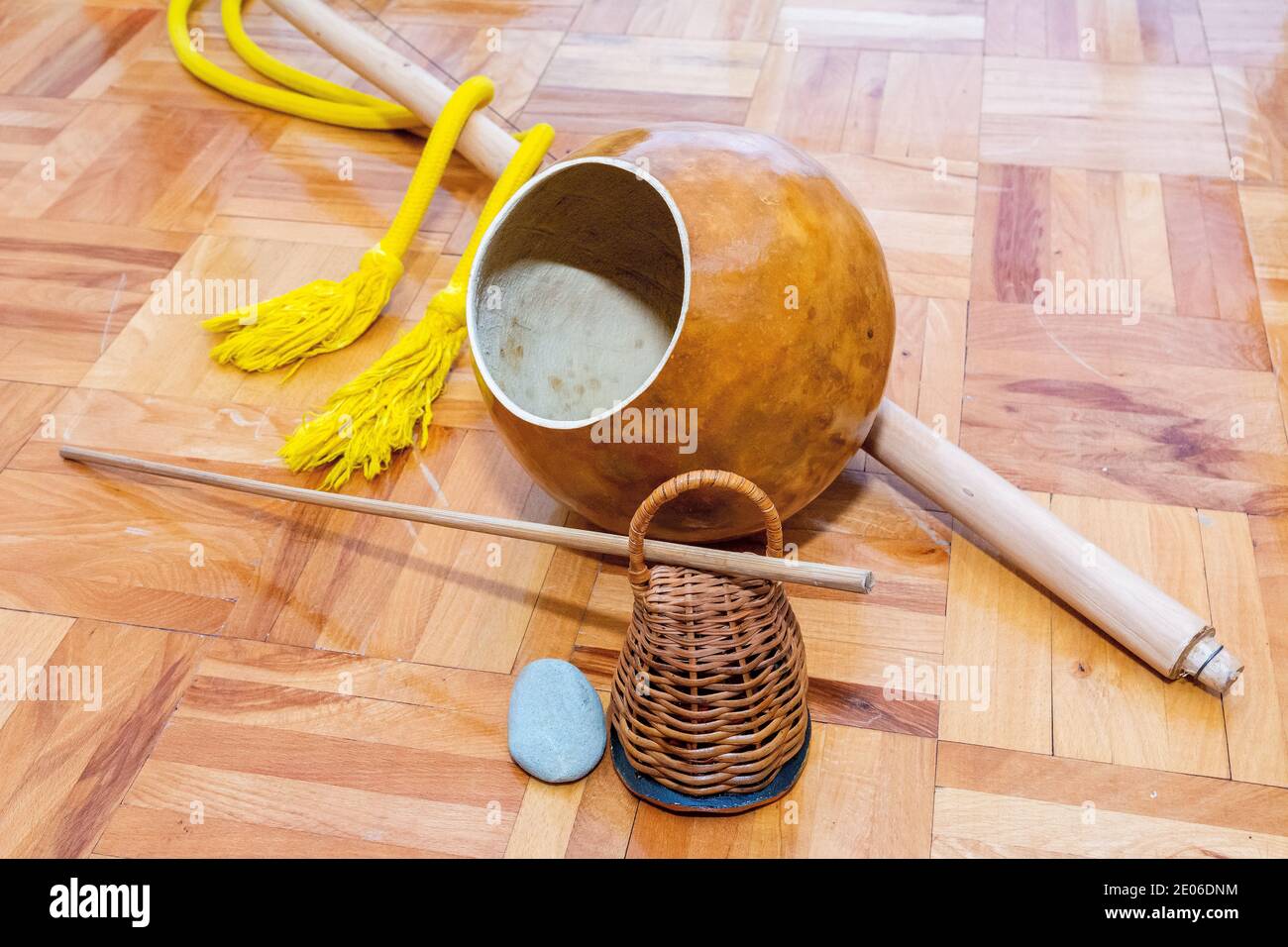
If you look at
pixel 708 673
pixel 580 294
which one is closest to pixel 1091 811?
pixel 708 673

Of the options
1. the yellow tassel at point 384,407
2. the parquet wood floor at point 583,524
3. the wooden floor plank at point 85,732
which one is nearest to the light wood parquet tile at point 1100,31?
the parquet wood floor at point 583,524

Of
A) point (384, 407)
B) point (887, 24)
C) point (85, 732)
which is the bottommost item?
point (85, 732)

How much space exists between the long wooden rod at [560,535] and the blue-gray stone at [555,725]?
0.15 meters

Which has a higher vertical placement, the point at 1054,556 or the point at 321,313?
the point at 1054,556

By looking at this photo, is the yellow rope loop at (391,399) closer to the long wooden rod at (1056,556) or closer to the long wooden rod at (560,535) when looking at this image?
the long wooden rod at (560,535)

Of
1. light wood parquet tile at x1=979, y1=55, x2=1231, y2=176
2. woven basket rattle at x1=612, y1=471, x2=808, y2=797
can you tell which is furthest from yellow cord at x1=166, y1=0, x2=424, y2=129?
woven basket rattle at x1=612, y1=471, x2=808, y2=797

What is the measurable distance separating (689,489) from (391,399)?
2.02 ft

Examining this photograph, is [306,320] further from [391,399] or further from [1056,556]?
[1056,556]

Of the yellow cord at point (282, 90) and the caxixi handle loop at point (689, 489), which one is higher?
the caxixi handle loop at point (689, 489)

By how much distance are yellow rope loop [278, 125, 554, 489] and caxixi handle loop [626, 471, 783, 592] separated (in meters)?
0.55

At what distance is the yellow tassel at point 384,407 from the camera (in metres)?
1.57

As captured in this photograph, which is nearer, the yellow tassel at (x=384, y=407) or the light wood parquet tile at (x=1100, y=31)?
the yellow tassel at (x=384, y=407)

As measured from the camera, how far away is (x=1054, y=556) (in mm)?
1325

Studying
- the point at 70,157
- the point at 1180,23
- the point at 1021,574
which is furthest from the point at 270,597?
the point at 1180,23
